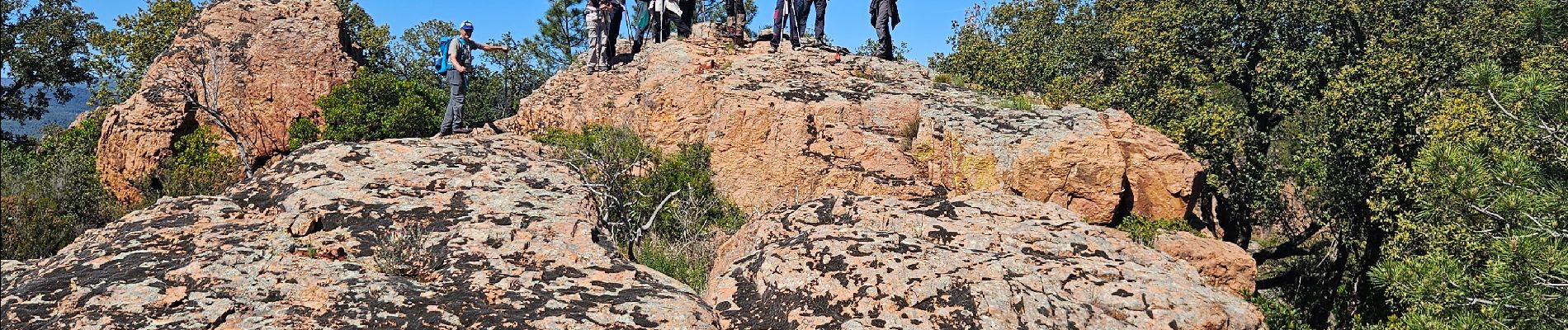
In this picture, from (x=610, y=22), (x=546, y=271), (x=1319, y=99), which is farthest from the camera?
(x=1319, y=99)

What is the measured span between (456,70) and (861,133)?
17.4 feet

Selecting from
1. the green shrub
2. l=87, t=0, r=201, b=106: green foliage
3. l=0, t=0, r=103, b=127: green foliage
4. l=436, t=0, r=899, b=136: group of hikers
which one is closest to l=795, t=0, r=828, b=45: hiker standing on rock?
l=436, t=0, r=899, b=136: group of hikers

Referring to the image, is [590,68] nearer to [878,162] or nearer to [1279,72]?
[878,162]

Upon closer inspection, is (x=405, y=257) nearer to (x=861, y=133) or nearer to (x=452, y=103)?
(x=452, y=103)

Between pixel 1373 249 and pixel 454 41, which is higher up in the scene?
pixel 454 41

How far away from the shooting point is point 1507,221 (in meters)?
8.19

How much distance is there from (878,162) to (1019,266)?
3.67 m

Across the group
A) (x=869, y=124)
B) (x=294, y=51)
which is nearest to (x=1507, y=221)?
(x=869, y=124)

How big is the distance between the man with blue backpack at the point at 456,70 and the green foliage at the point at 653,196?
3.67ft

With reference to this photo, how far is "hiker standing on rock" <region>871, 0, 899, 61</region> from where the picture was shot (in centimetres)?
1450

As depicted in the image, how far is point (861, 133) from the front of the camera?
10.1 m

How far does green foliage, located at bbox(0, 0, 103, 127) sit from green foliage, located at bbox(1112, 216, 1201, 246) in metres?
31.8

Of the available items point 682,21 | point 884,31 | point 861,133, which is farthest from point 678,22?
point 861,133

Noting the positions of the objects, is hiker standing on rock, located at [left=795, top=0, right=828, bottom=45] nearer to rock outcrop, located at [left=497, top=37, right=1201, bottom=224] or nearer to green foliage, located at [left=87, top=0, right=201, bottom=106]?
rock outcrop, located at [left=497, top=37, right=1201, bottom=224]
